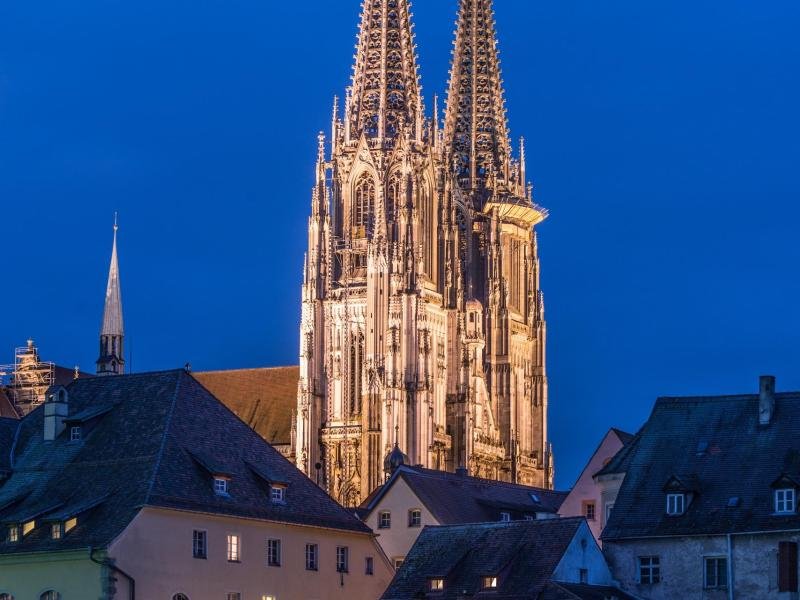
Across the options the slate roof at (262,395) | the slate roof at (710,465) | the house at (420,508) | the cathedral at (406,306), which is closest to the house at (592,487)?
the house at (420,508)

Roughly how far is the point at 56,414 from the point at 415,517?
20848 millimetres

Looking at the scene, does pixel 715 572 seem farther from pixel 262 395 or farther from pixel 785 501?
pixel 262 395

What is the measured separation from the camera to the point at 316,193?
15812 cm

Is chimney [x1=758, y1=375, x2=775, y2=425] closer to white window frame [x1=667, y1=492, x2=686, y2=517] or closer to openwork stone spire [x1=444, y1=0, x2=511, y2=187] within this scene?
white window frame [x1=667, y1=492, x2=686, y2=517]

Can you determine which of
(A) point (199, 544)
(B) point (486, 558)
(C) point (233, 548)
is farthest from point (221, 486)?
(B) point (486, 558)

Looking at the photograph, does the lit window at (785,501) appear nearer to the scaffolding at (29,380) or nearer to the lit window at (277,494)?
the lit window at (277,494)

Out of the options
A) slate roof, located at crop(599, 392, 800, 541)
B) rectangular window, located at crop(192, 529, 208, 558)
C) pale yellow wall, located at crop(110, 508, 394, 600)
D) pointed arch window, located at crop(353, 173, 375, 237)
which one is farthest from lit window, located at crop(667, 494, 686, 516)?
pointed arch window, located at crop(353, 173, 375, 237)

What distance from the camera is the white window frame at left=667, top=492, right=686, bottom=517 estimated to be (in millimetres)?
81375

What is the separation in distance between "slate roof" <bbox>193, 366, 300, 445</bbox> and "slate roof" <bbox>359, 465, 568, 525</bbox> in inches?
2193

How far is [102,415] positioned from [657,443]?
2212cm

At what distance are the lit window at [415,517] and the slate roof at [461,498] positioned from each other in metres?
0.62

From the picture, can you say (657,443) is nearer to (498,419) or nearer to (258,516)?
(258,516)

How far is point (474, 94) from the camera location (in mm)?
176250

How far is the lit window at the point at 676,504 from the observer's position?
81.4 meters
